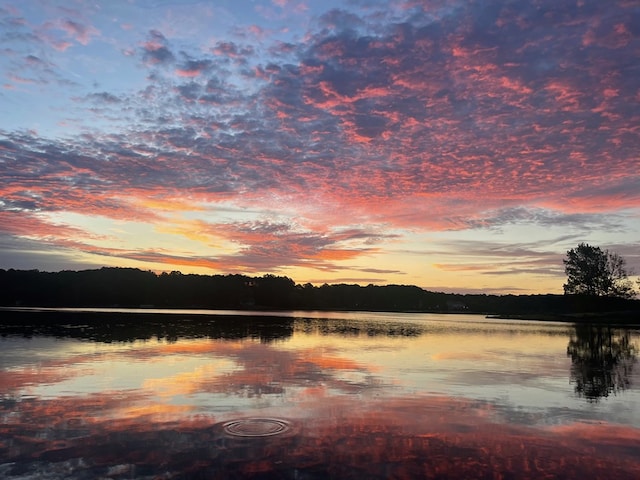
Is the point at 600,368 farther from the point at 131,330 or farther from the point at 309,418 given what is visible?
the point at 131,330

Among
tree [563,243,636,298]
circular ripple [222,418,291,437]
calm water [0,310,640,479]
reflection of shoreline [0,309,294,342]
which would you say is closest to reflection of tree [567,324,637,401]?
calm water [0,310,640,479]

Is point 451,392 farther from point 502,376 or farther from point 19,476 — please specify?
point 19,476

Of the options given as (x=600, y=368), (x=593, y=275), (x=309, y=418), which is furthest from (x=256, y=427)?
(x=593, y=275)

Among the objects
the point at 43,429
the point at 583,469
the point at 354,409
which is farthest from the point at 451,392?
the point at 43,429

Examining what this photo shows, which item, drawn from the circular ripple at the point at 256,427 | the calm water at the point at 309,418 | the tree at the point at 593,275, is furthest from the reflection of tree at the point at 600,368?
the tree at the point at 593,275

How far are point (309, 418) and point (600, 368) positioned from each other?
2196 cm

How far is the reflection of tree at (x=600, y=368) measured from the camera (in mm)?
22234

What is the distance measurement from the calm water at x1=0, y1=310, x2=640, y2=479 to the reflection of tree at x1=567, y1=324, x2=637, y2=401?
6.9 inches

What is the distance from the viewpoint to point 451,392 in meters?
20.9

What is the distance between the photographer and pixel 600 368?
97.8ft

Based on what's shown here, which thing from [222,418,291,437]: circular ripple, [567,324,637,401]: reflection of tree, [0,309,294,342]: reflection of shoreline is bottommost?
[222,418,291,437]: circular ripple

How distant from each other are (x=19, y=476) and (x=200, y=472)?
359 centimetres

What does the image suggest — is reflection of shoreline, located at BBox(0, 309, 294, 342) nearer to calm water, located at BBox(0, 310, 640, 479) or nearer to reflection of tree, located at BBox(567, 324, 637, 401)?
calm water, located at BBox(0, 310, 640, 479)

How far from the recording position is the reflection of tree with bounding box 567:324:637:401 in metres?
22.2
